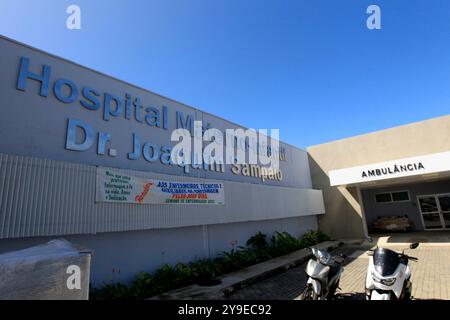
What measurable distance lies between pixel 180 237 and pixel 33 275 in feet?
21.2

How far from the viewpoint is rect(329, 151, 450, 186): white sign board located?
12.8 m

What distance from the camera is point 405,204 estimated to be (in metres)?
18.3

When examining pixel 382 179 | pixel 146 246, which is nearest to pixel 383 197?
pixel 382 179

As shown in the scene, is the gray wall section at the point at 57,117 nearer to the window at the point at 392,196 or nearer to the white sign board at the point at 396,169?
the white sign board at the point at 396,169

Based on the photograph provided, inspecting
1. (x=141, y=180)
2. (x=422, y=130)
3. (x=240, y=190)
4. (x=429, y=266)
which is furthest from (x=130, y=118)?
(x=422, y=130)

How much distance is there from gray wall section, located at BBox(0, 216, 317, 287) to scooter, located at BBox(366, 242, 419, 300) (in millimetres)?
6051

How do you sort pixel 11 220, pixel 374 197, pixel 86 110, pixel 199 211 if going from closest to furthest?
pixel 11 220 < pixel 86 110 < pixel 199 211 < pixel 374 197

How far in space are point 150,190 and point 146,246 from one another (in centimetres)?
171

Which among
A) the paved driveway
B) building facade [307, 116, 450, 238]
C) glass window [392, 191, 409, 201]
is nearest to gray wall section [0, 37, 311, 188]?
the paved driveway

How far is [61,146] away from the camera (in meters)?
7.05

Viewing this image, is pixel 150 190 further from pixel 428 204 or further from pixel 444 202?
pixel 444 202

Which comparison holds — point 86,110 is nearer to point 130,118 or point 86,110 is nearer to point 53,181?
point 130,118

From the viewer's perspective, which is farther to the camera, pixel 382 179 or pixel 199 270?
pixel 382 179

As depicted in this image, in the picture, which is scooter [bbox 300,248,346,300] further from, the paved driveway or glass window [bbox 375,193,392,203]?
glass window [bbox 375,193,392,203]
